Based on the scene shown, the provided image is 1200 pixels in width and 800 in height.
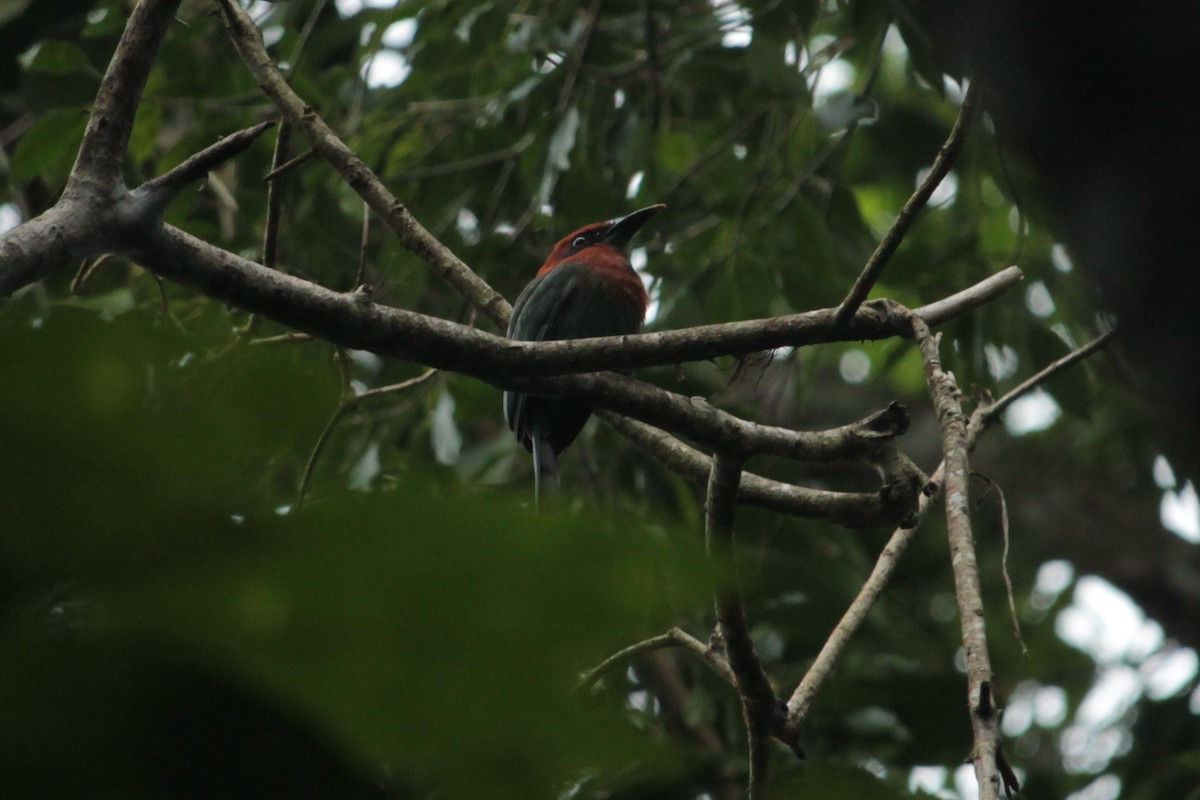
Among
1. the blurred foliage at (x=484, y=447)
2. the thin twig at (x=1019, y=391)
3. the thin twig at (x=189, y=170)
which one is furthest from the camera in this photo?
the thin twig at (x=1019, y=391)

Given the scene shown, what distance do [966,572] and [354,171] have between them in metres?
1.96

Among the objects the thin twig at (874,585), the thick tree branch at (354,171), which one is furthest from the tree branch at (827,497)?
the thick tree branch at (354,171)

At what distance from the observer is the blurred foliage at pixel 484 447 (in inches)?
16.7

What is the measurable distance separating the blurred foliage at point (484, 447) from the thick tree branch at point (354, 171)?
0.42 m

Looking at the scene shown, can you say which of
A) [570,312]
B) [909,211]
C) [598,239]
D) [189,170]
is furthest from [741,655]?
[598,239]

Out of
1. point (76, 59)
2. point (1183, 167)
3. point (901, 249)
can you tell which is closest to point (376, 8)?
point (76, 59)

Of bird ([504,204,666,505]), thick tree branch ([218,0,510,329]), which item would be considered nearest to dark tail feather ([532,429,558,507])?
bird ([504,204,666,505])

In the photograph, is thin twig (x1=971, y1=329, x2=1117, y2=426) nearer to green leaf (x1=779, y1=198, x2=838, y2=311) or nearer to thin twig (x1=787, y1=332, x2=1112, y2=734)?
thin twig (x1=787, y1=332, x2=1112, y2=734)

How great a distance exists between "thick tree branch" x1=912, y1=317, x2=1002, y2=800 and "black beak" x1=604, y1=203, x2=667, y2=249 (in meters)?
2.33

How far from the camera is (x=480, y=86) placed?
5055 millimetres

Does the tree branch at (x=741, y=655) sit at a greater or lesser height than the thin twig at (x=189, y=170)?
lesser

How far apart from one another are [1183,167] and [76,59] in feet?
12.7

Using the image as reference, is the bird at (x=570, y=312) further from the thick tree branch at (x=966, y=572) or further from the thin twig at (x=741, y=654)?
the thick tree branch at (x=966, y=572)

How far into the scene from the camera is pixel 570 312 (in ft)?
15.6
